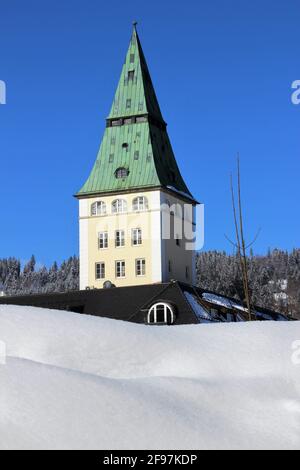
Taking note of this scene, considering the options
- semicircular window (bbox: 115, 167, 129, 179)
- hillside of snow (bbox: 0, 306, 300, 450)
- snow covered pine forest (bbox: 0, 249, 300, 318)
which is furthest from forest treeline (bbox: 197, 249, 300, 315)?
hillside of snow (bbox: 0, 306, 300, 450)

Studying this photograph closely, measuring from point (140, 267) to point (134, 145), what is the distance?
9.80 metres

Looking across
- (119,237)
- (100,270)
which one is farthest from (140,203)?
(100,270)

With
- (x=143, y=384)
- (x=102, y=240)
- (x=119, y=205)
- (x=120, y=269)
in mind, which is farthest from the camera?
(x=102, y=240)

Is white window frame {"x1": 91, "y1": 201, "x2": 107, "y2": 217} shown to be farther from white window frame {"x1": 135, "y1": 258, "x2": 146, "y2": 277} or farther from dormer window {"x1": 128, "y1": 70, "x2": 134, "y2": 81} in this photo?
dormer window {"x1": 128, "y1": 70, "x2": 134, "y2": 81}

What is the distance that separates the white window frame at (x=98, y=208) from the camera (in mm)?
79750

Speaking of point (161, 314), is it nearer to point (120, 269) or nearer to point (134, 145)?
point (120, 269)

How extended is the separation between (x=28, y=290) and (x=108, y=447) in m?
153

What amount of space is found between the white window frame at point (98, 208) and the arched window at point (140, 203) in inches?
98.8

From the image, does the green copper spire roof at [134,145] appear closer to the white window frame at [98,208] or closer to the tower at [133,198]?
the tower at [133,198]

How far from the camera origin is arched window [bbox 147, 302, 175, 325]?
53.0 m

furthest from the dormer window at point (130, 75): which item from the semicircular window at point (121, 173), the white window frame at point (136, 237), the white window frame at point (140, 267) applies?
the white window frame at point (140, 267)

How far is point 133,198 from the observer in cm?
7881
